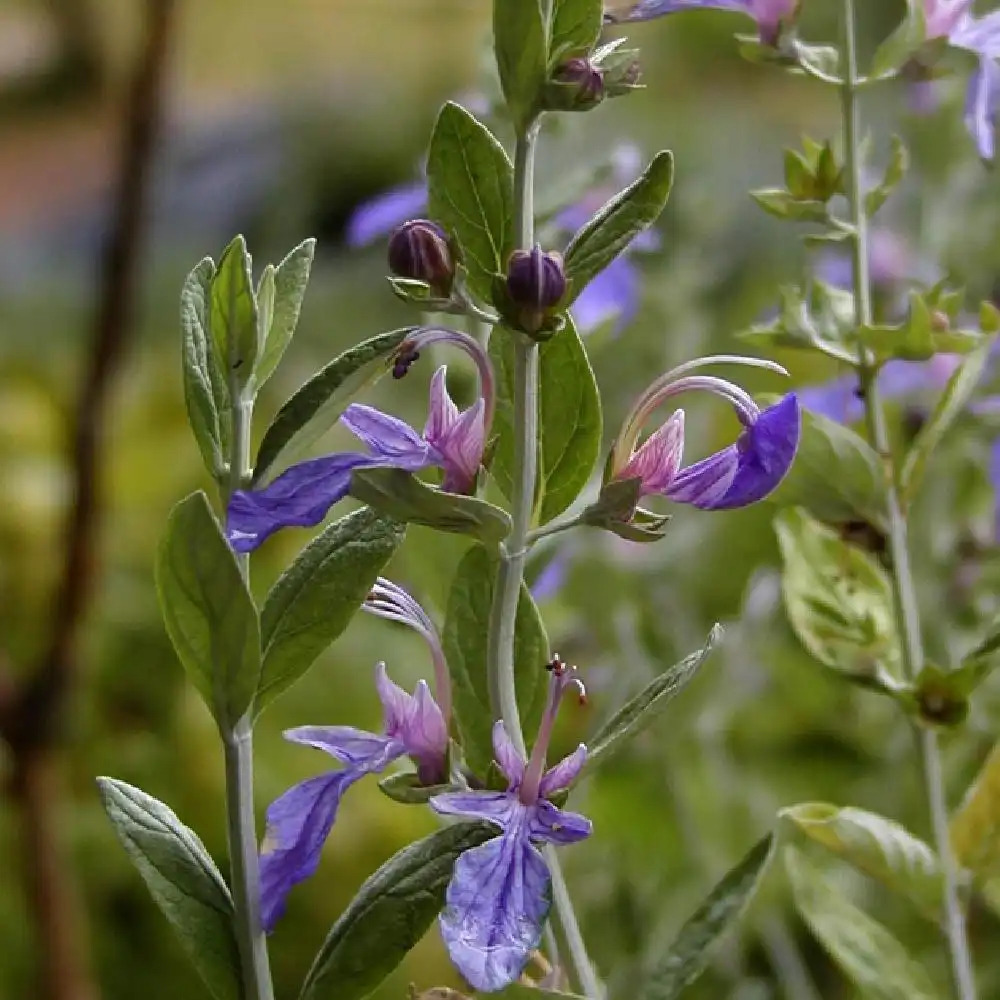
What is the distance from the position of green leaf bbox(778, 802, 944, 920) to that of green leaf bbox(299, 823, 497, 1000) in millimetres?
110

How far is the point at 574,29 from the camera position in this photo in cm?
24

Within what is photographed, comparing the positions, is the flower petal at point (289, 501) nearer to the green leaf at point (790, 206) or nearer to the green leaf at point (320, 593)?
the green leaf at point (320, 593)

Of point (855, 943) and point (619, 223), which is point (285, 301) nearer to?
point (619, 223)

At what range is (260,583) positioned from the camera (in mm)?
958

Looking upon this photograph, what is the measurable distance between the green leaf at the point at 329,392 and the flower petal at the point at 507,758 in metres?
0.06

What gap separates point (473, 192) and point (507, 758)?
106 millimetres

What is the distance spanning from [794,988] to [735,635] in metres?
0.17

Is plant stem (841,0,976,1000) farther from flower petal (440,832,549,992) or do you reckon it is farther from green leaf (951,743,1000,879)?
flower petal (440,832,549,992)

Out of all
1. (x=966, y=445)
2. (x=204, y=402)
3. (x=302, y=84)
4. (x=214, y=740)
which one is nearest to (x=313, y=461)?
(x=204, y=402)

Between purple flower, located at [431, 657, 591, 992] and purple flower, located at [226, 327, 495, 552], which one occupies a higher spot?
purple flower, located at [226, 327, 495, 552]

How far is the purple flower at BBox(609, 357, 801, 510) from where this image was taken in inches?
9.4

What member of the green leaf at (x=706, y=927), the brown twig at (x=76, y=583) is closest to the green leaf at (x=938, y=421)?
the green leaf at (x=706, y=927)

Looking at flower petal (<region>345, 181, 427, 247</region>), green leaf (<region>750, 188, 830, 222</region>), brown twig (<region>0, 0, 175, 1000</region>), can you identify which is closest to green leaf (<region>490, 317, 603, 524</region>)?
green leaf (<region>750, 188, 830, 222</region>)

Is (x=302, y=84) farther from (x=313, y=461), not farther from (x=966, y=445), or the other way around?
(x=313, y=461)
